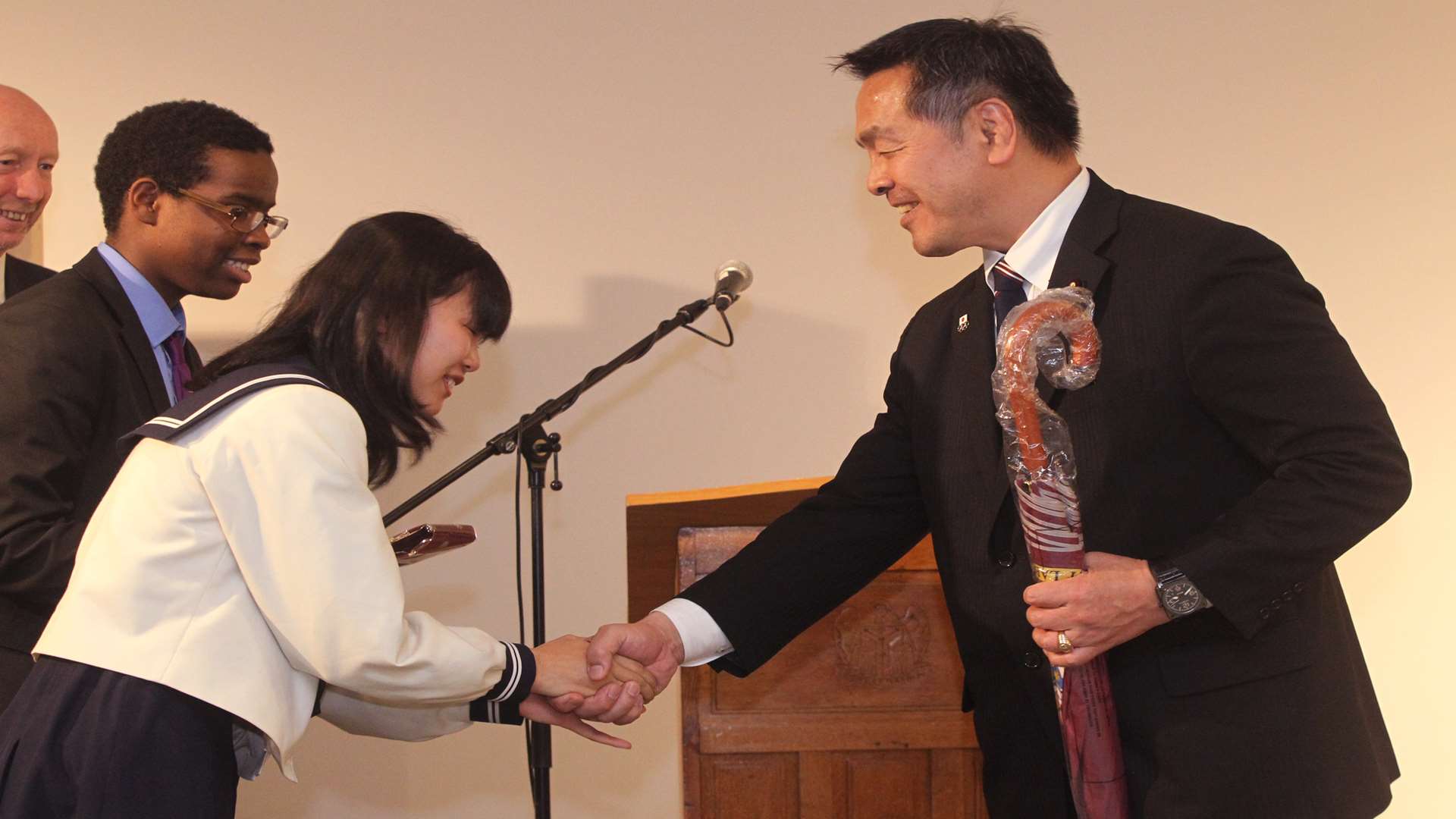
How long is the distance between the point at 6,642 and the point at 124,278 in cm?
74

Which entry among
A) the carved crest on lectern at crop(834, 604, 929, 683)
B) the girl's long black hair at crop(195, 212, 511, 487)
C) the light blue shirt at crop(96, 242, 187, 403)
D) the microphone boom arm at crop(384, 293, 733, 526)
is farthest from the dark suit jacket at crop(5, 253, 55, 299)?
the carved crest on lectern at crop(834, 604, 929, 683)

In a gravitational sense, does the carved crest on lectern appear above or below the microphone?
below

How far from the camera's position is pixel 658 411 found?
402 centimetres

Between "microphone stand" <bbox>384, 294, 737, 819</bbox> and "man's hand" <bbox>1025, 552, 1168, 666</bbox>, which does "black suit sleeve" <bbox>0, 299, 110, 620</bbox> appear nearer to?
"microphone stand" <bbox>384, 294, 737, 819</bbox>

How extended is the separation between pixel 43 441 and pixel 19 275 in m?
1.16

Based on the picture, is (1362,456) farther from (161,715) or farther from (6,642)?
(6,642)

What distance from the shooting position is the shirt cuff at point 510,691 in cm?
206

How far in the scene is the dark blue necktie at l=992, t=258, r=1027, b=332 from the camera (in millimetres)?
2082

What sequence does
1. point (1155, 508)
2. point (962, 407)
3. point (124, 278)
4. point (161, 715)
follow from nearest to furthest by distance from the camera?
point (161, 715), point (1155, 508), point (962, 407), point (124, 278)

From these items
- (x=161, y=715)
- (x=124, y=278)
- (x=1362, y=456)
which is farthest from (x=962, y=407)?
(x=124, y=278)

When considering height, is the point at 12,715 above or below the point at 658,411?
below

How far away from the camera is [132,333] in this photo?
2506 mm

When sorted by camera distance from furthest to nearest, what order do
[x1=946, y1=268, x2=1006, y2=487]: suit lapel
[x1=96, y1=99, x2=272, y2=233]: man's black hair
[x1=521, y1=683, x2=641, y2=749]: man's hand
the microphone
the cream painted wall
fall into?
the cream painted wall < the microphone < [x1=96, y1=99, x2=272, y2=233]: man's black hair < [x1=521, y1=683, x2=641, y2=749]: man's hand < [x1=946, y1=268, x2=1006, y2=487]: suit lapel

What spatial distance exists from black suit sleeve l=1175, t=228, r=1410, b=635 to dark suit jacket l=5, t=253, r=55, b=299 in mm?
2670
